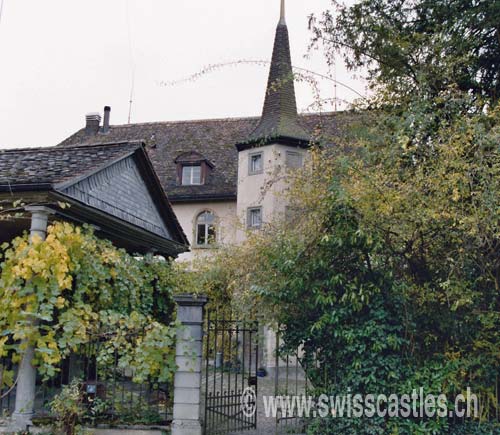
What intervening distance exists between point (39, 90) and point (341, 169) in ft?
23.4

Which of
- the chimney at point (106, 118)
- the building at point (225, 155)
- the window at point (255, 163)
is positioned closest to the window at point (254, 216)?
the building at point (225, 155)

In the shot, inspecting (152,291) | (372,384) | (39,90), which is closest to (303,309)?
(372,384)

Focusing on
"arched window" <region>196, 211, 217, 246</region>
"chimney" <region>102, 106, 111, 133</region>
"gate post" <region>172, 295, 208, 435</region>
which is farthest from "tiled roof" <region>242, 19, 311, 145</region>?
"gate post" <region>172, 295, 208, 435</region>

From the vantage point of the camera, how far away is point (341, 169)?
7637 mm

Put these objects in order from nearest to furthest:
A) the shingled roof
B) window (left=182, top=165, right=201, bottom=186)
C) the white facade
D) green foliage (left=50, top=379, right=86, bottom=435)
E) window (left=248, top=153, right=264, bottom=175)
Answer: green foliage (left=50, top=379, right=86, bottom=435) < the shingled roof < the white facade < window (left=248, top=153, right=264, bottom=175) < window (left=182, top=165, right=201, bottom=186)

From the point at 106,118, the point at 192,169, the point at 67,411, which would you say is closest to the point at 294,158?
the point at 192,169

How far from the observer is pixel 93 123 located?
92.2ft

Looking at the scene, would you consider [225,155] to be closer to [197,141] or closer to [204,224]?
[197,141]

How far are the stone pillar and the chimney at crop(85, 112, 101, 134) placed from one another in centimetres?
2087

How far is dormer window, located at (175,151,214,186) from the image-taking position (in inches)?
941

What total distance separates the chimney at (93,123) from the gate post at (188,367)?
73.7ft

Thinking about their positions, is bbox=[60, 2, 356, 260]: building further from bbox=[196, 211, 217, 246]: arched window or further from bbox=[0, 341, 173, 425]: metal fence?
bbox=[0, 341, 173, 425]: metal fence

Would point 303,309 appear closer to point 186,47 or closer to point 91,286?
point 91,286

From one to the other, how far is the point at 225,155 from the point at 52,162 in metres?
15.6
